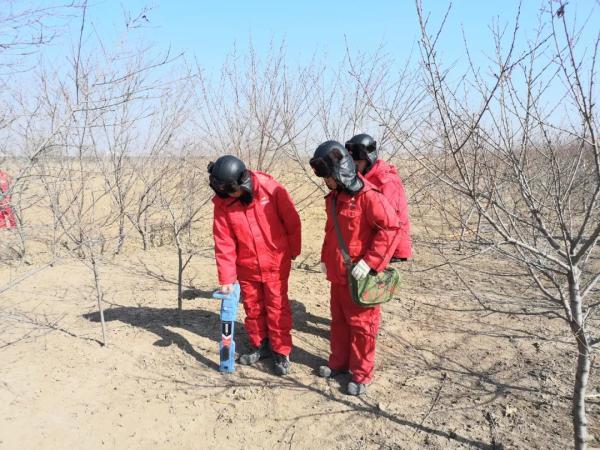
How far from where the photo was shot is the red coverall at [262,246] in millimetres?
3047

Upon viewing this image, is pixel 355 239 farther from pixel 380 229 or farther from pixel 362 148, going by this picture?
pixel 362 148

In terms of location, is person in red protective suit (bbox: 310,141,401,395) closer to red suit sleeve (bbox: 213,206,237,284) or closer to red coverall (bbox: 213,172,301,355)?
red coverall (bbox: 213,172,301,355)

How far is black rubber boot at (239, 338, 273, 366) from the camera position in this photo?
3.44 m

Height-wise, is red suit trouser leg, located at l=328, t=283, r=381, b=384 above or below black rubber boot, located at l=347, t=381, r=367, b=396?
Result: above

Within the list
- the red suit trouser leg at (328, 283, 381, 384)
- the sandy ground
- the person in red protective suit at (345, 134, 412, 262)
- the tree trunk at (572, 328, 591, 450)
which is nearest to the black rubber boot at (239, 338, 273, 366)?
the sandy ground

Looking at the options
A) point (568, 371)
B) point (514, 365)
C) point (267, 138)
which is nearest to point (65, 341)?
point (267, 138)

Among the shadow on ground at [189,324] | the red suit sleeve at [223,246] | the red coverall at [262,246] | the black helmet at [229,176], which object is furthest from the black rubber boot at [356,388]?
the black helmet at [229,176]

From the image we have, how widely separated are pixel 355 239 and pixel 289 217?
1.85 ft

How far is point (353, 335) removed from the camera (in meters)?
2.97

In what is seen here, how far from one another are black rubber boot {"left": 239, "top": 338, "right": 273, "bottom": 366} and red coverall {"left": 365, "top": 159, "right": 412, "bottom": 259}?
4.17 feet

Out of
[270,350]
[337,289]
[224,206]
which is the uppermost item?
[224,206]

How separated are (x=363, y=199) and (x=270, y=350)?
5.31 feet

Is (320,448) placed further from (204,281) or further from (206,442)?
(204,281)

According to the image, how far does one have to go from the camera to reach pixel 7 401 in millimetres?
3014
